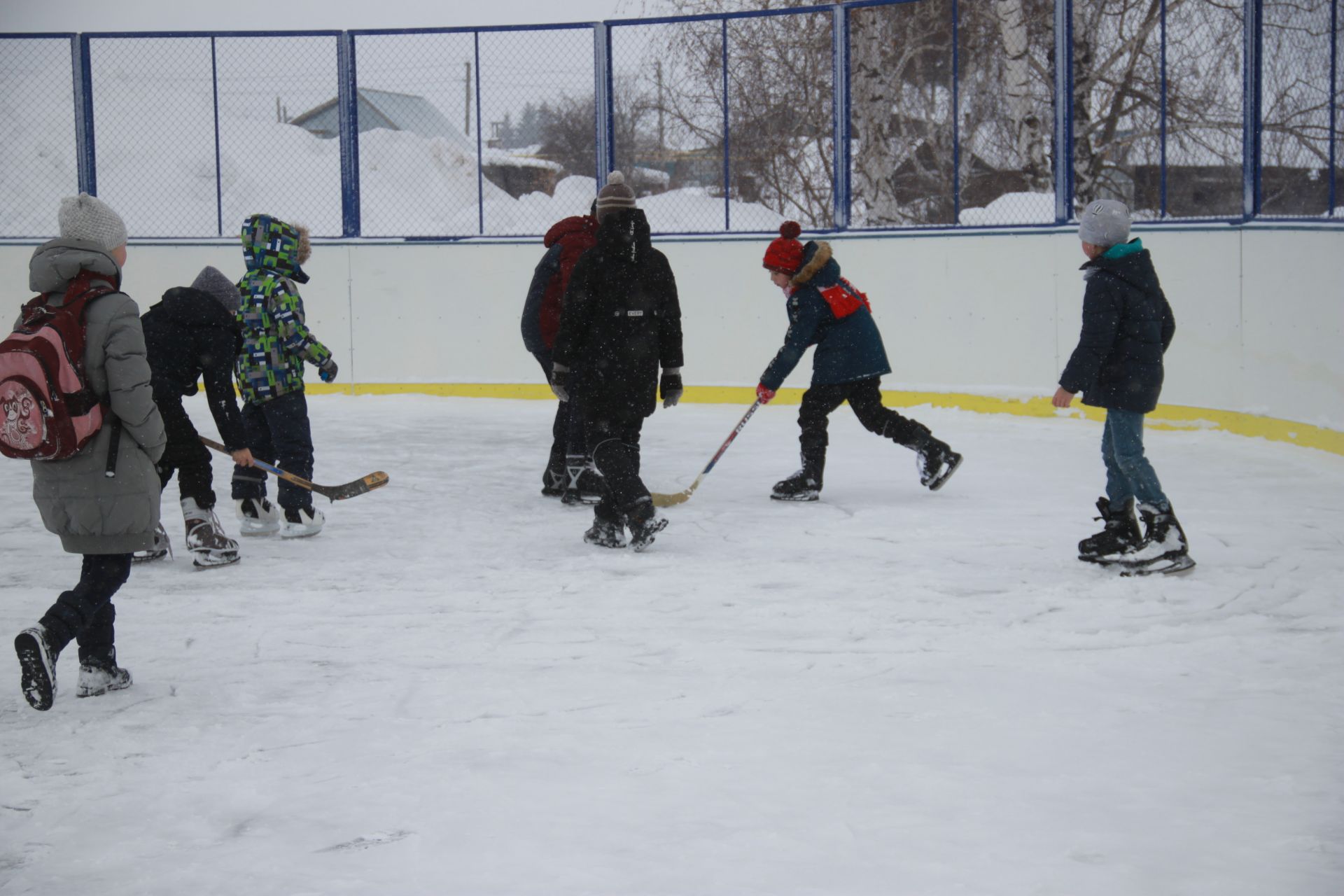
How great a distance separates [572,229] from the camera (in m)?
5.76

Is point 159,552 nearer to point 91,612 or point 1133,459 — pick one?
point 91,612

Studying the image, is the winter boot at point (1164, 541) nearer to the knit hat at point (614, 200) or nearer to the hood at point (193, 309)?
the knit hat at point (614, 200)

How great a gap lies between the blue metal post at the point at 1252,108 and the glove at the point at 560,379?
437cm

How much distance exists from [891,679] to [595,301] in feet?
6.57

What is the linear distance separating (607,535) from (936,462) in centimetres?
157

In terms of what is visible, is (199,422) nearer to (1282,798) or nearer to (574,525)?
(574,525)

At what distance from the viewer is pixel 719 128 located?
400 inches

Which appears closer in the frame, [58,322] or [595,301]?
[58,322]

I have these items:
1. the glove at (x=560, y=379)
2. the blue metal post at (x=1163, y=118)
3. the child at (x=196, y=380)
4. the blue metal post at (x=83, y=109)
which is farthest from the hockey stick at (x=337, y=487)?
the blue metal post at (x=83, y=109)

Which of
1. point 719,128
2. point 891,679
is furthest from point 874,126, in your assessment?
point 891,679

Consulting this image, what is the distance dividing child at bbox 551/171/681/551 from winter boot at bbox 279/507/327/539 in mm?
1166

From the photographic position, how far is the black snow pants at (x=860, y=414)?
5941 mm

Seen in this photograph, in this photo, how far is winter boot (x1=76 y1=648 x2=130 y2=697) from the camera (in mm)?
3418

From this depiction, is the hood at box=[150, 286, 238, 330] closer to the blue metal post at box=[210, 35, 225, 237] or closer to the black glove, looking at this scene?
the black glove
